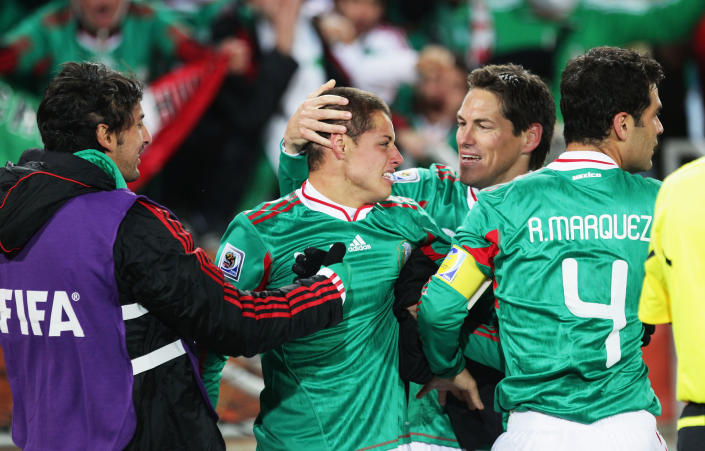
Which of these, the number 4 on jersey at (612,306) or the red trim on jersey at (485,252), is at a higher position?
the red trim on jersey at (485,252)

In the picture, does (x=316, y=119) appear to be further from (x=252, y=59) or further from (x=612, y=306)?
(x=252, y=59)

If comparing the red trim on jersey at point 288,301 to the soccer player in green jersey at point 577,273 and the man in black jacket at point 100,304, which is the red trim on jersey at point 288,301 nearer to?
the man in black jacket at point 100,304

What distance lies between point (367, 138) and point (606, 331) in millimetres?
1063

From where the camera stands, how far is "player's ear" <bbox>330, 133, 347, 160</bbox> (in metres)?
2.88

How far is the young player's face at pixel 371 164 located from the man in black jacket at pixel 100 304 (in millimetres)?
630

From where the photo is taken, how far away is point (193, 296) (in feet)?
7.48

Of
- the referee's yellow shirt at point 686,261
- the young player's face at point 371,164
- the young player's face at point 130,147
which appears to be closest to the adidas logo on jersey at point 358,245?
the young player's face at point 371,164

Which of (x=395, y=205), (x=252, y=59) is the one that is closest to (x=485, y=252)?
(x=395, y=205)

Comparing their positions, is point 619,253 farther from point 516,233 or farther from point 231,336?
point 231,336

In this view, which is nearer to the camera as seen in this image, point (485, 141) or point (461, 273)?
point (461, 273)

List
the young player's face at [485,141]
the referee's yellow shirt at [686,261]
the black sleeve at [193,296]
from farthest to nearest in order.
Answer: the young player's face at [485,141] → the black sleeve at [193,296] → the referee's yellow shirt at [686,261]

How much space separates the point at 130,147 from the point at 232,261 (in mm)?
519

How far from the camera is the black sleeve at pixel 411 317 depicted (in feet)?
9.17

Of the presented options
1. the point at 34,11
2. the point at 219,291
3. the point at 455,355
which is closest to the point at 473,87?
the point at 455,355
